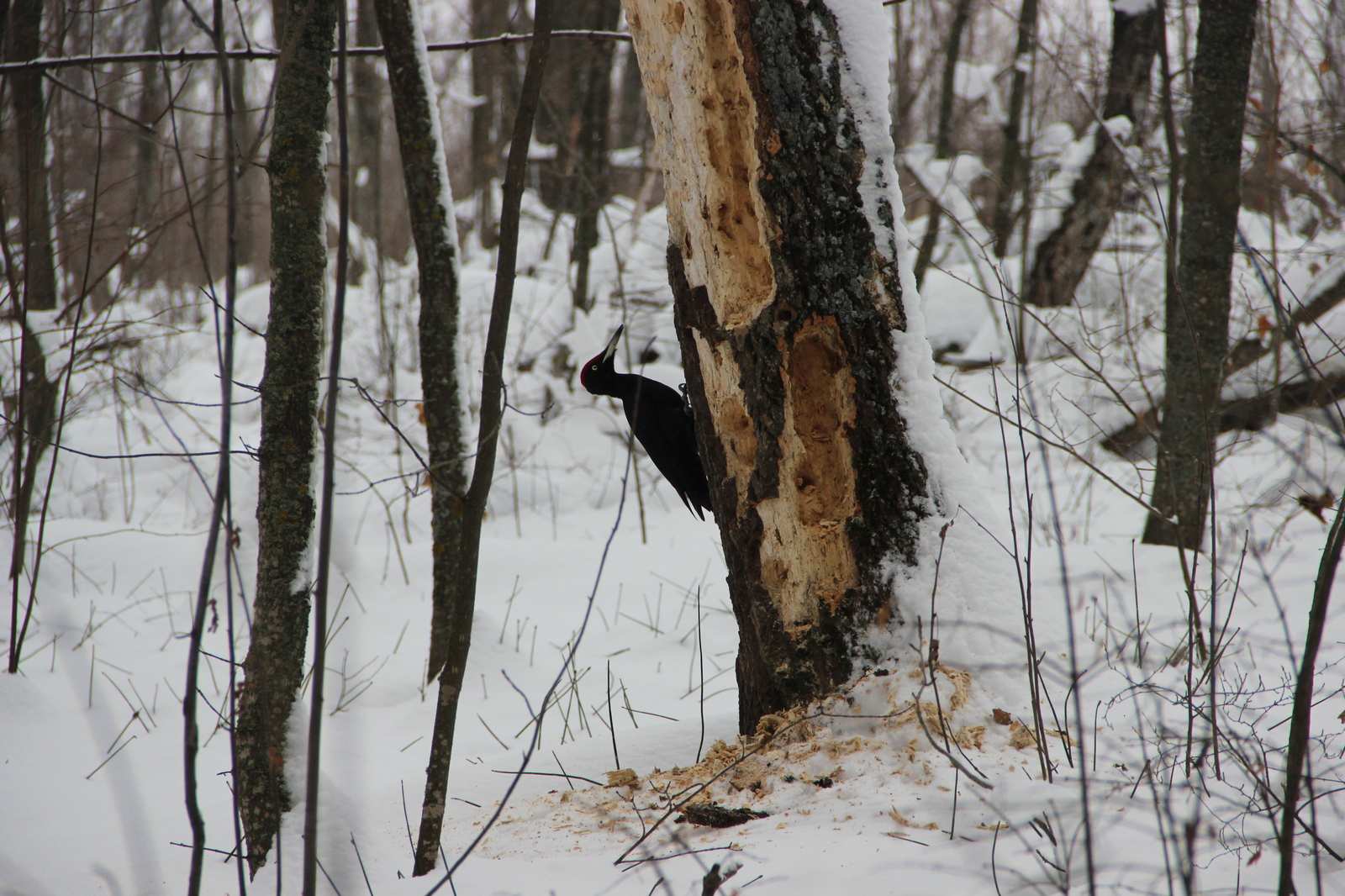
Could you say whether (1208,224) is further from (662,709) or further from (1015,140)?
(1015,140)

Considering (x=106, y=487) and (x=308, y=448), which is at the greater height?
(x=308, y=448)

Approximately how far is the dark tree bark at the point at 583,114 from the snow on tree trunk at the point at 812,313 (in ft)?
18.4

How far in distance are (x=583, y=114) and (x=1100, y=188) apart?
16.1 ft

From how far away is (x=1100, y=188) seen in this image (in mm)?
7320

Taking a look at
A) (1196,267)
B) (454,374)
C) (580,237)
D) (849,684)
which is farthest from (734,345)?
(580,237)

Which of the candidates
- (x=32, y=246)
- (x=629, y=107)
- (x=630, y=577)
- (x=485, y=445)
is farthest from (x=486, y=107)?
(x=485, y=445)

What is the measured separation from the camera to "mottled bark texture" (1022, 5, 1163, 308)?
23.2 feet

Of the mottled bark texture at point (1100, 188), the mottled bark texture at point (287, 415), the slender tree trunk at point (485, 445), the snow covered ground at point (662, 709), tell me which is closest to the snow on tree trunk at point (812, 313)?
the snow covered ground at point (662, 709)

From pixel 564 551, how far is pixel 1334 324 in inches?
195

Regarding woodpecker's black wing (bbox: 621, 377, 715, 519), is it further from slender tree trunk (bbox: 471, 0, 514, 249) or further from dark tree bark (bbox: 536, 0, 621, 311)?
slender tree trunk (bbox: 471, 0, 514, 249)

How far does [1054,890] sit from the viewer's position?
1265 mm

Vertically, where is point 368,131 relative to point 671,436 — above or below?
above

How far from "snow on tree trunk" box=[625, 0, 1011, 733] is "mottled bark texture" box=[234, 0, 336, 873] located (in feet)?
2.75

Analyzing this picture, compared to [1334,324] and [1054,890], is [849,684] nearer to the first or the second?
[1054,890]
